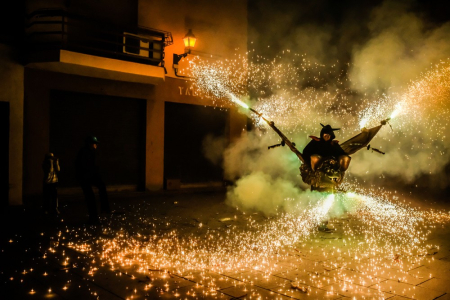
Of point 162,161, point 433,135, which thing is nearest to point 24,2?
point 162,161

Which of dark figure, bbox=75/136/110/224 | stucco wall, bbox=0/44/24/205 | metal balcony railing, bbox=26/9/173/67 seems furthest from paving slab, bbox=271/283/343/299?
metal balcony railing, bbox=26/9/173/67

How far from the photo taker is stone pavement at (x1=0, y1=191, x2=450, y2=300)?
14.4ft

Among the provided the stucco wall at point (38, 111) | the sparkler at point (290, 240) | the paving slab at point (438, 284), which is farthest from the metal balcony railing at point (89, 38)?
the paving slab at point (438, 284)

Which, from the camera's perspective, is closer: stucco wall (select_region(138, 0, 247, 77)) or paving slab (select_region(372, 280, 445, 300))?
paving slab (select_region(372, 280, 445, 300))

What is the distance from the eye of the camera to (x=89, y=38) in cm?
1110

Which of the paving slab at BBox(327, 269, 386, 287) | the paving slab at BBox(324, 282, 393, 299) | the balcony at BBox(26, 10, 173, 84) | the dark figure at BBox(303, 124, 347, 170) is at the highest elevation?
the balcony at BBox(26, 10, 173, 84)

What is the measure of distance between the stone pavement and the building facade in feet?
10.8

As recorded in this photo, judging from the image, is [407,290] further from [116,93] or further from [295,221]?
[116,93]

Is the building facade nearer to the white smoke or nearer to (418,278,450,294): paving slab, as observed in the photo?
the white smoke

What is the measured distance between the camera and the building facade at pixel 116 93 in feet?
33.9

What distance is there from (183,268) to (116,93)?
27.3 feet

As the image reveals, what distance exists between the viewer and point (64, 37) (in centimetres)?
1094

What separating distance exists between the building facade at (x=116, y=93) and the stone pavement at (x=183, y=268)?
3279 millimetres

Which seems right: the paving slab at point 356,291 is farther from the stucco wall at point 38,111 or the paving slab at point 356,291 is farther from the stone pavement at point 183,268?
the stucco wall at point 38,111
